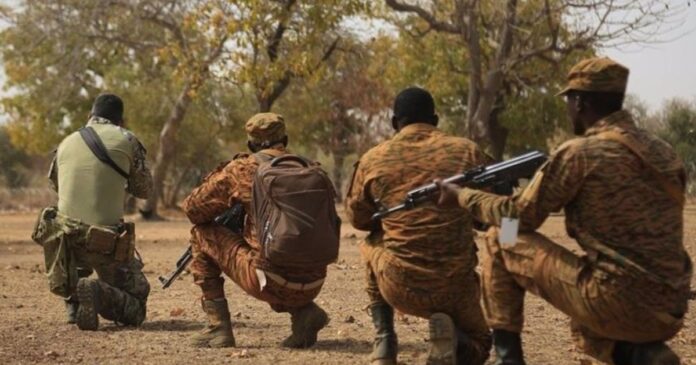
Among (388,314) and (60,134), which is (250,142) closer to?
(388,314)

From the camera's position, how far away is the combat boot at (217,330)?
7.45 m

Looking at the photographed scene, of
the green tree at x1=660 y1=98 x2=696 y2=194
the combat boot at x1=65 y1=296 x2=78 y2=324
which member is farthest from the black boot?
the green tree at x1=660 y1=98 x2=696 y2=194

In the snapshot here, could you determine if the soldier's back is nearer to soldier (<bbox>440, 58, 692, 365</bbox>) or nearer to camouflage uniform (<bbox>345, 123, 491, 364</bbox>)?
camouflage uniform (<bbox>345, 123, 491, 364</bbox>)

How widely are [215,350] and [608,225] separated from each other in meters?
3.17

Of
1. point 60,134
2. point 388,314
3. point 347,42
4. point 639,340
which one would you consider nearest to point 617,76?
point 639,340

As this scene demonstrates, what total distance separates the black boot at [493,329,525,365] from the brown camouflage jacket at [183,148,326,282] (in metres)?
1.97

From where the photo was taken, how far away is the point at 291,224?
6746 mm

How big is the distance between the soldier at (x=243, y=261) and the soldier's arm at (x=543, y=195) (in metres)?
2.10

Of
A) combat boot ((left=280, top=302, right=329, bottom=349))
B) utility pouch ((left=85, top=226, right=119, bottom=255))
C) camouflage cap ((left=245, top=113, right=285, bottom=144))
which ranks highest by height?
camouflage cap ((left=245, top=113, right=285, bottom=144))

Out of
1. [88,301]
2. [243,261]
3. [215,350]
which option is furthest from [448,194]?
[88,301]

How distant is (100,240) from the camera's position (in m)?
8.30

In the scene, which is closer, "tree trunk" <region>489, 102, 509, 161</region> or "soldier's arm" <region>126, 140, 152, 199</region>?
"soldier's arm" <region>126, 140, 152, 199</region>

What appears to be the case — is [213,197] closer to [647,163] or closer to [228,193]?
[228,193]

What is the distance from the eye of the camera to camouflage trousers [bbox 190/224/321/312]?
7.12 m
